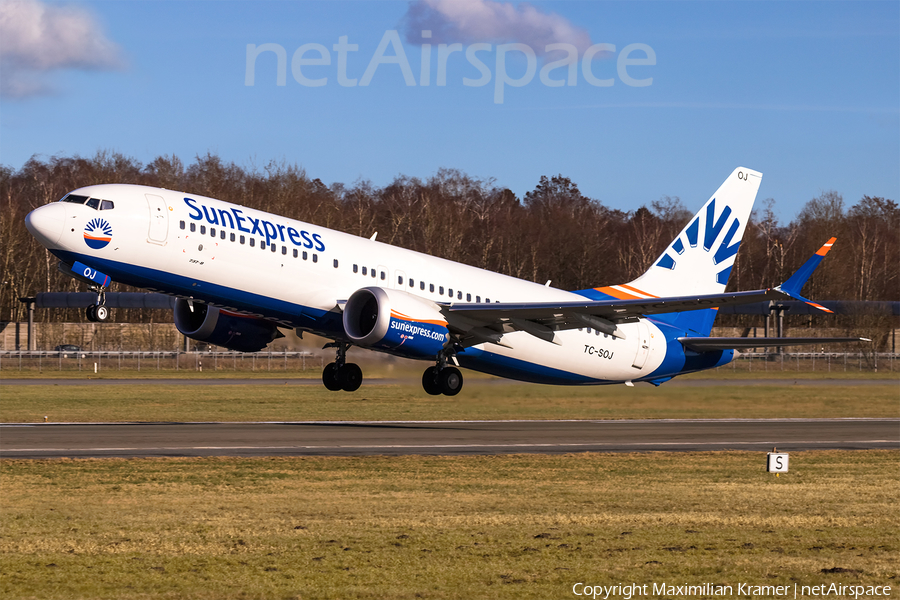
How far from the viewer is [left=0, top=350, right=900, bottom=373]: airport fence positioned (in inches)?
3551

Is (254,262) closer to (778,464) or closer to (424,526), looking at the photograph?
(424,526)

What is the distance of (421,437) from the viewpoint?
4609 centimetres

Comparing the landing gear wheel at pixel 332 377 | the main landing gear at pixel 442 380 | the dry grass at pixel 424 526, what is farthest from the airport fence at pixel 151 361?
the dry grass at pixel 424 526

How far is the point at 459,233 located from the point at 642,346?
3074 inches

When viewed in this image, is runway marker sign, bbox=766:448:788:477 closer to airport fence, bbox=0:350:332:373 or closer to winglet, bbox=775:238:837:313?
winglet, bbox=775:238:837:313

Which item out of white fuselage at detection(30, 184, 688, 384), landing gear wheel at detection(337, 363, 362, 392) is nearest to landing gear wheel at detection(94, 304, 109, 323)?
white fuselage at detection(30, 184, 688, 384)

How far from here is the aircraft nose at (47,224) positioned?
29.6m

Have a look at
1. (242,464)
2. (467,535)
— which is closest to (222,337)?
(242,464)

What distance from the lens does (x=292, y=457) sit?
125 feet

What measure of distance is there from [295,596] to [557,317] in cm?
2036

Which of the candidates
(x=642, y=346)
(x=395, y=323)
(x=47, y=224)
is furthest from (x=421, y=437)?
(x=47, y=224)

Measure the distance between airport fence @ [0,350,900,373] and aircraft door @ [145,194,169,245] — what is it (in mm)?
56813

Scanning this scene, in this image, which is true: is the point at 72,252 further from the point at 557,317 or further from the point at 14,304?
the point at 14,304

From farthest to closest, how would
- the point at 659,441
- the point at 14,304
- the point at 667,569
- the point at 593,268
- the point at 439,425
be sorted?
the point at 593,268 → the point at 14,304 → the point at 439,425 → the point at 659,441 → the point at 667,569
